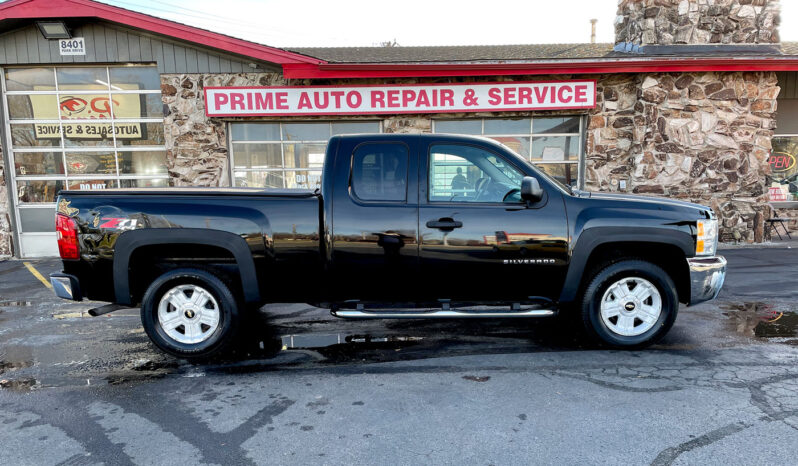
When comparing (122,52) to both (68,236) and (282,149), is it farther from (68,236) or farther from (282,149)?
(68,236)

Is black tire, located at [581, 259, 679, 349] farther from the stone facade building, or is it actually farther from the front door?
the stone facade building

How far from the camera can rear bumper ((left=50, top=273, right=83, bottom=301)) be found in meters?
4.02

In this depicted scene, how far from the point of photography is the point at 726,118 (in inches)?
404

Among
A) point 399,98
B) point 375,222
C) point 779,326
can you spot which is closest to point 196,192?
point 375,222

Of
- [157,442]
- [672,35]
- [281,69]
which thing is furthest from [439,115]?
[157,442]

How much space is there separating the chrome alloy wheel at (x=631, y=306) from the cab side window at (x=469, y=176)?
4.14 ft

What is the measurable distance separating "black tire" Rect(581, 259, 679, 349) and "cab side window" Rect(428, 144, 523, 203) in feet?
3.48

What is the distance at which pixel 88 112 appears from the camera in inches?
411

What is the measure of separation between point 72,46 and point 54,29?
40 centimetres

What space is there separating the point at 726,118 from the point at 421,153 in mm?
9366

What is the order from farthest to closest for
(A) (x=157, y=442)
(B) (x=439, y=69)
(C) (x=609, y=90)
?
(C) (x=609, y=90) → (B) (x=439, y=69) → (A) (x=157, y=442)

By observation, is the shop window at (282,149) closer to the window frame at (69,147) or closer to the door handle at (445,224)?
the window frame at (69,147)

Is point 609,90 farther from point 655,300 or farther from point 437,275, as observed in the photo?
point 437,275

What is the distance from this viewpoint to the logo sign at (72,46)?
986cm
